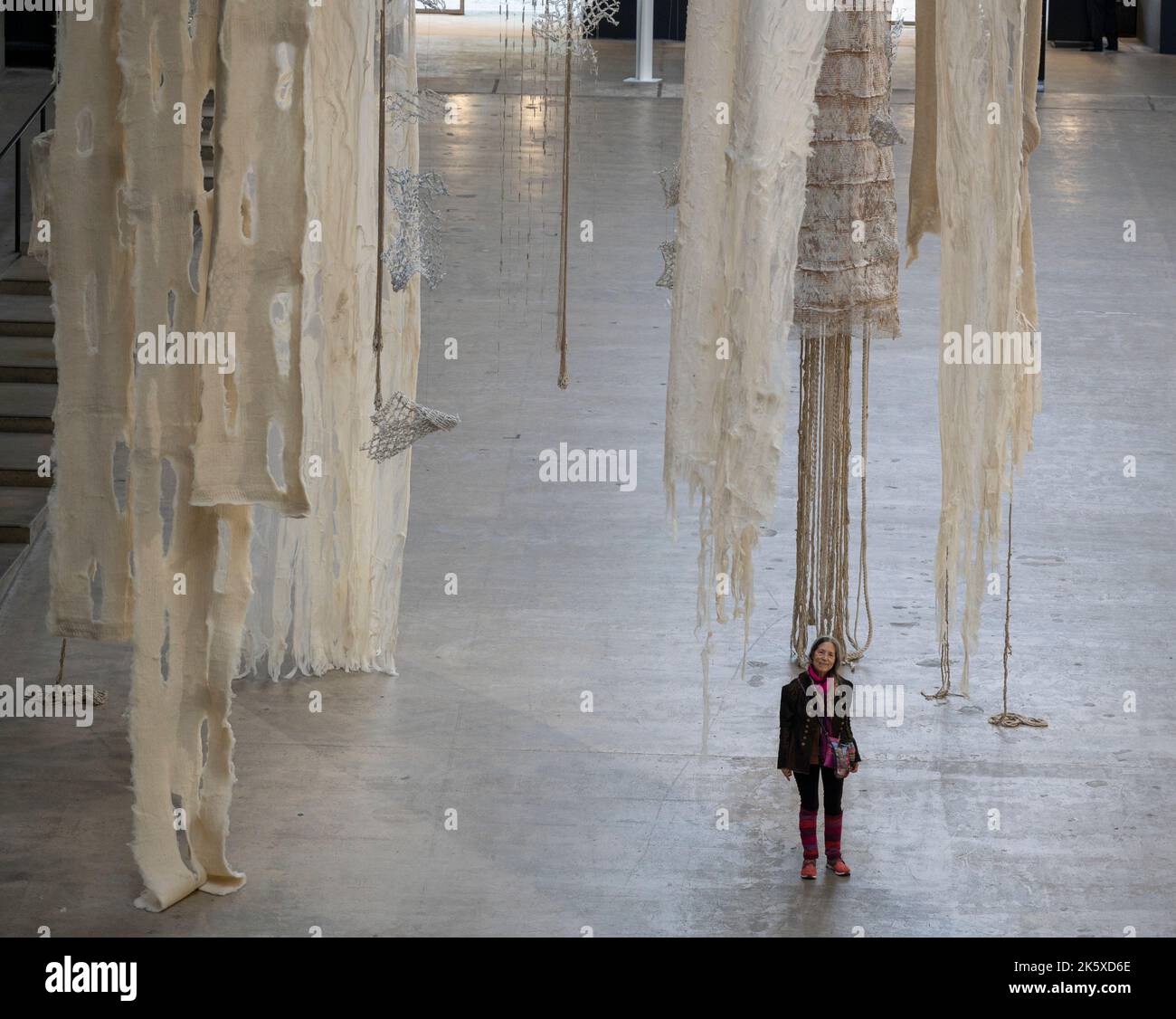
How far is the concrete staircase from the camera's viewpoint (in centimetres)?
1002

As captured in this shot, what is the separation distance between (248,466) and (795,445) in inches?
247

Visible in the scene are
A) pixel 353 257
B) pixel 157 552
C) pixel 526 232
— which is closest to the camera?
pixel 157 552

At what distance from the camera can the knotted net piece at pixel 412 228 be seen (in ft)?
24.2

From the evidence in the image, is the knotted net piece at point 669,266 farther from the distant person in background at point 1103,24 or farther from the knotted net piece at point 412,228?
the distant person in background at point 1103,24

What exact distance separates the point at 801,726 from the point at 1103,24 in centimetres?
1811

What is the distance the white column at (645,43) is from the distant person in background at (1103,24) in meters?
6.11

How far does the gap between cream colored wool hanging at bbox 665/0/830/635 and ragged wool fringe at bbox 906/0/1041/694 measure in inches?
17.4

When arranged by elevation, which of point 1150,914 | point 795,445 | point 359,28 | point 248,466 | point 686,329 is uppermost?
point 359,28

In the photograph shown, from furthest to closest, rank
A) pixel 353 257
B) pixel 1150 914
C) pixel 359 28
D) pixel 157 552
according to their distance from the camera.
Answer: pixel 353 257
pixel 359 28
pixel 1150 914
pixel 157 552

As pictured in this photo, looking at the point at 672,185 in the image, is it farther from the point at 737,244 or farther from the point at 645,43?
the point at 645,43

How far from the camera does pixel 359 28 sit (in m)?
7.25

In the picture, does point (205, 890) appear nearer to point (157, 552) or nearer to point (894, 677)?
point (157, 552)

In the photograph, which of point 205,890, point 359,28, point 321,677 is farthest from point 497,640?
point 359,28

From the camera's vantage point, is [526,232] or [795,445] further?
[526,232]
